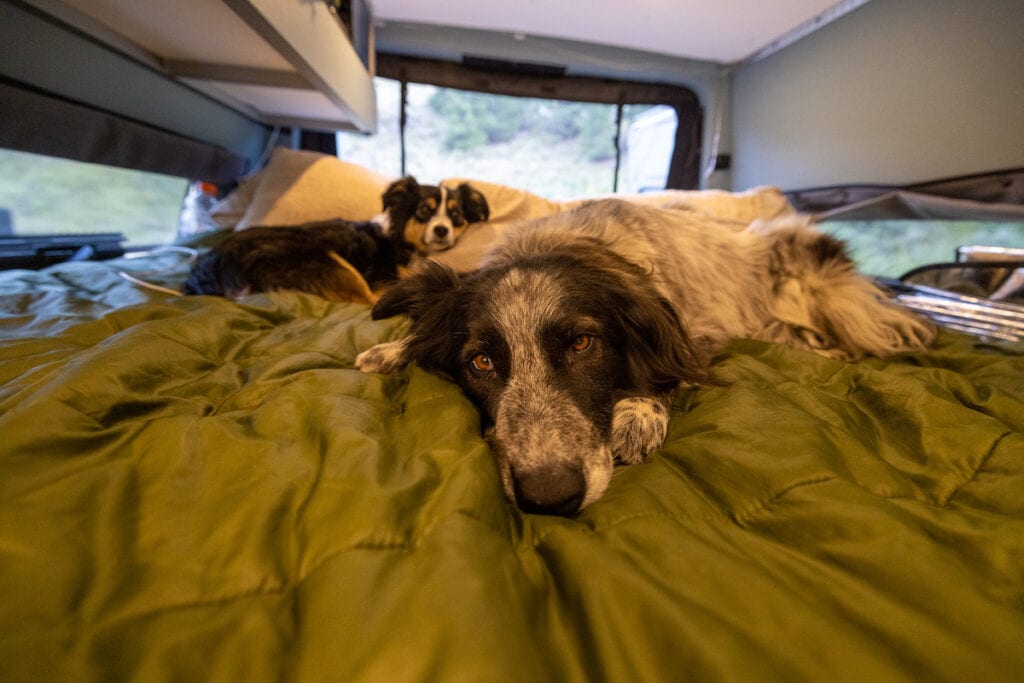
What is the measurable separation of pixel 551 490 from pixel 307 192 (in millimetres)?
4142

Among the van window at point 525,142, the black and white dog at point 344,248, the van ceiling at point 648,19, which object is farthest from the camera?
the van window at point 525,142

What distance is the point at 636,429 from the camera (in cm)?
131

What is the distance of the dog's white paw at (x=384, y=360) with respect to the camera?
1676 millimetres

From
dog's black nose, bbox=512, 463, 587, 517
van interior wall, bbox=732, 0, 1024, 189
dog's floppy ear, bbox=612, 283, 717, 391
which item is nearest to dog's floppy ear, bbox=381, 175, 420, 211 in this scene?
dog's floppy ear, bbox=612, 283, 717, 391

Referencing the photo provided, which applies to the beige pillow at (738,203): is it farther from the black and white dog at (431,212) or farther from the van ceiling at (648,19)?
the van ceiling at (648,19)

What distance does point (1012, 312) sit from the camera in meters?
2.43

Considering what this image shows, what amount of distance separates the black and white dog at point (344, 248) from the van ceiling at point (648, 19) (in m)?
2.66

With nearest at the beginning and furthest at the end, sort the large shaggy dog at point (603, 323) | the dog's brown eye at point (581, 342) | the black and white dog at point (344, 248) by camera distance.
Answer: the large shaggy dog at point (603, 323)
the dog's brown eye at point (581, 342)
the black and white dog at point (344, 248)

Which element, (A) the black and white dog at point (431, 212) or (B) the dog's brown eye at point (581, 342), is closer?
(B) the dog's brown eye at point (581, 342)

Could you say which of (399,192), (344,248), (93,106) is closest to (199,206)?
(93,106)

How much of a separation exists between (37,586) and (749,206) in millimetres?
4723

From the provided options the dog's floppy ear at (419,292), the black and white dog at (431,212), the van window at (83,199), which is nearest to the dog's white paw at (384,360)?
the dog's floppy ear at (419,292)

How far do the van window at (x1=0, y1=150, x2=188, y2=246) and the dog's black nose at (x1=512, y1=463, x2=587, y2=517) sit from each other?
15.2ft

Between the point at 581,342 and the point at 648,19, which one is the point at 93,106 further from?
the point at 648,19
